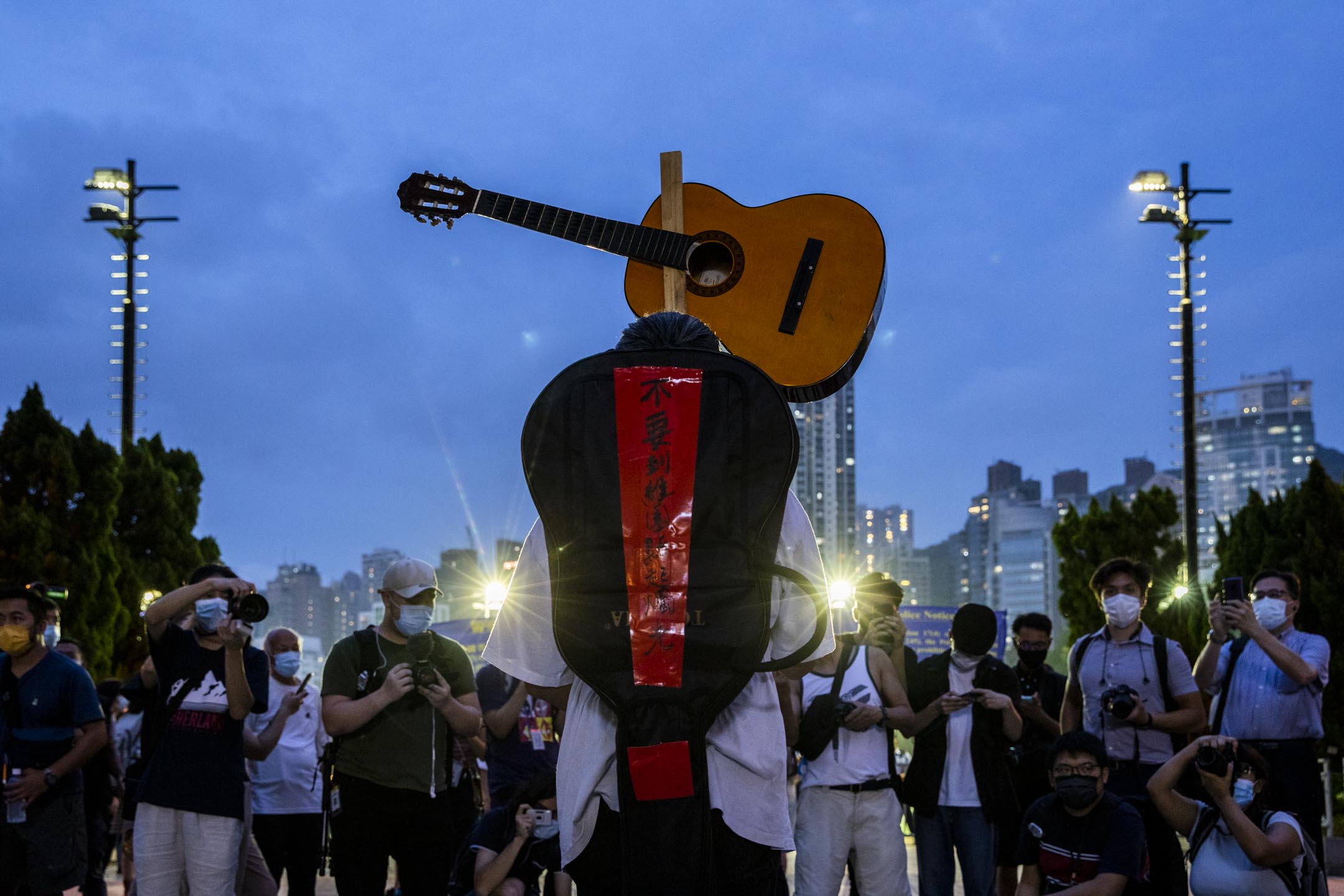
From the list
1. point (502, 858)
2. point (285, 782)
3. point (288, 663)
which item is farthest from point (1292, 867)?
point (288, 663)

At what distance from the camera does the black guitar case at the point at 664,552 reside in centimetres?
262

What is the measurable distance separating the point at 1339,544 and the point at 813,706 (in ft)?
36.5

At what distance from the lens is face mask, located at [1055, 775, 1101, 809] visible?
5.78m

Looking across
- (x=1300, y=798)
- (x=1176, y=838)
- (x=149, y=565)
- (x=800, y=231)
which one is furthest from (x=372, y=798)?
(x=149, y=565)

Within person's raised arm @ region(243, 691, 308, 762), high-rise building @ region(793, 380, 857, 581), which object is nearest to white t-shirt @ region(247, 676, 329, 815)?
person's raised arm @ region(243, 691, 308, 762)

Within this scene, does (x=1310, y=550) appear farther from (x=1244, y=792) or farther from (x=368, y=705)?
(x=368, y=705)

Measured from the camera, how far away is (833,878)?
6.38 meters

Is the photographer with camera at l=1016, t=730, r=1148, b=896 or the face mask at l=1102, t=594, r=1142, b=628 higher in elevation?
the face mask at l=1102, t=594, r=1142, b=628

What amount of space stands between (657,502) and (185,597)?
3507mm

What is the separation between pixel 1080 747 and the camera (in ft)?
19.1

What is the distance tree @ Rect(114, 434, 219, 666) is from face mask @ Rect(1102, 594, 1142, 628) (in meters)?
15.2

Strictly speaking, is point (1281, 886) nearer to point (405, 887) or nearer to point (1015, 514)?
point (405, 887)

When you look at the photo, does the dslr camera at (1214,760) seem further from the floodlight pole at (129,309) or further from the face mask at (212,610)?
the floodlight pole at (129,309)

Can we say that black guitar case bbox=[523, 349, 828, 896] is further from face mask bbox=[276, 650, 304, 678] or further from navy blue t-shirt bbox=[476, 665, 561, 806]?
face mask bbox=[276, 650, 304, 678]
